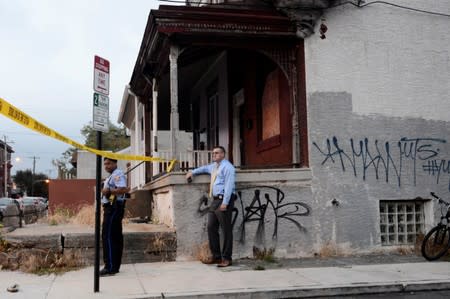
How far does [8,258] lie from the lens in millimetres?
8461

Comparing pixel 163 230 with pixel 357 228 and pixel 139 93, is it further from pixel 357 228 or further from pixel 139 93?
pixel 139 93

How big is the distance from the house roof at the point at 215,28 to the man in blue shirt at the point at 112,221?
3.20 metres

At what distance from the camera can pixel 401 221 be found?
34.9 ft

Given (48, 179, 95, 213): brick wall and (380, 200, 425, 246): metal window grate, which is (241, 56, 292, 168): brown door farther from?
(48, 179, 95, 213): brick wall

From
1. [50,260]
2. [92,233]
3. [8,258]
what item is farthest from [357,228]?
[8,258]

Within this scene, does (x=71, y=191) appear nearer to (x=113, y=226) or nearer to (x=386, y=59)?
(x=113, y=226)

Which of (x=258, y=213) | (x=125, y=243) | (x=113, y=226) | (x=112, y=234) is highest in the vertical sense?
(x=258, y=213)

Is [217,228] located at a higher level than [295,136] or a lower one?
lower

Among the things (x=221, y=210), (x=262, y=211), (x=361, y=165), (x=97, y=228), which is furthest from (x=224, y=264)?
(x=361, y=165)

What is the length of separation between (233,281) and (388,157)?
4.70m

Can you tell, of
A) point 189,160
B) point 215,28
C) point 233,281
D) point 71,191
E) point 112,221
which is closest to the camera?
point 233,281

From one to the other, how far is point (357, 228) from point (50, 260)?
18.2 ft

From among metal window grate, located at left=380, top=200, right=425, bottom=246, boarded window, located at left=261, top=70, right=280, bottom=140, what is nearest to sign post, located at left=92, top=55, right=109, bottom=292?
boarded window, located at left=261, top=70, right=280, bottom=140

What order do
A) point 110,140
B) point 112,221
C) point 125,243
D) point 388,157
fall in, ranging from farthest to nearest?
point 110,140 → point 388,157 → point 125,243 → point 112,221
